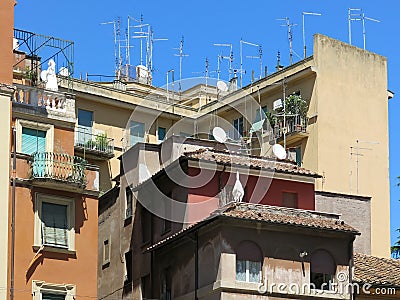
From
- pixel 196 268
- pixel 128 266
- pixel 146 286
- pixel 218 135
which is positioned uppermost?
pixel 218 135

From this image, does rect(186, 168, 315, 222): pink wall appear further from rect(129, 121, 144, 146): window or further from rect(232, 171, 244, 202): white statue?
rect(129, 121, 144, 146): window

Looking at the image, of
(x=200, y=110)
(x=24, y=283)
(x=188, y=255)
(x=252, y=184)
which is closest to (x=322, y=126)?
(x=200, y=110)

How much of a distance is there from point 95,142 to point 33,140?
1893 centimetres

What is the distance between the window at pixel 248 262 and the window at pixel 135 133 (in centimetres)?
2381

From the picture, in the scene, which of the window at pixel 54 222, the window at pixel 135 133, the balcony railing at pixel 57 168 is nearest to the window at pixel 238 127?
the window at pixel 135 133

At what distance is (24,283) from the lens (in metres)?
47.3

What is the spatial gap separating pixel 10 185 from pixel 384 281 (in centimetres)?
1522

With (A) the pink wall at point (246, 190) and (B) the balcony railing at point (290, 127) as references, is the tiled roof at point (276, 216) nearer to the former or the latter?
(A) the pink wall at point (246, 190)

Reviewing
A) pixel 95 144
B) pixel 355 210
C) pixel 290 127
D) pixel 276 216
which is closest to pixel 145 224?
pixel 276 216

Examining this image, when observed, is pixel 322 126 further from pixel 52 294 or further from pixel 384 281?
pixel 52 294

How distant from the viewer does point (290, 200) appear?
5425 centimetres

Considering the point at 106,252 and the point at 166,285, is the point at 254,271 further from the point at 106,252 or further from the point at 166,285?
the point at 106,252

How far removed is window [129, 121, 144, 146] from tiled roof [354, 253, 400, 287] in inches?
762

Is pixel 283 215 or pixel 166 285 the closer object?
pixel 283 215
